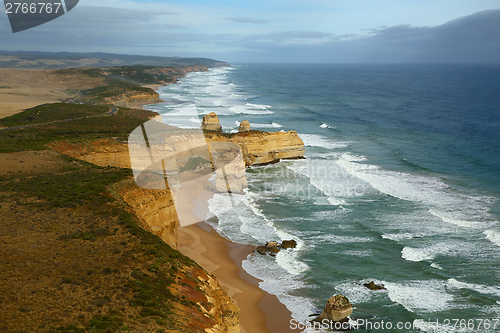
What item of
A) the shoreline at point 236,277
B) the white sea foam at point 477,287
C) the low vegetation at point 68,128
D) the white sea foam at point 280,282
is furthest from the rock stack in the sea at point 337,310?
the low vegetation at point 68,128

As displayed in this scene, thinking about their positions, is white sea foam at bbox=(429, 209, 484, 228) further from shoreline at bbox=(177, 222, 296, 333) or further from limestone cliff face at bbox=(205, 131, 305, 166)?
limestone cliff face at bbox=(205, 131, 305, 166)

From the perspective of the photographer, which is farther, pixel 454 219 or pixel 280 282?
pixel 454 219

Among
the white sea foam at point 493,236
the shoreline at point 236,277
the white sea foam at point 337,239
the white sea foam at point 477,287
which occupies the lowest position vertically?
the shoreline at point 236,277

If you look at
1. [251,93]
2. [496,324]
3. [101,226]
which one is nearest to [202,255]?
[101,226]

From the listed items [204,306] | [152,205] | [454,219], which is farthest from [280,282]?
[454,219]

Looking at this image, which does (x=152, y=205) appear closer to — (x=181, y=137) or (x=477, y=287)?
(x=477, y=287)

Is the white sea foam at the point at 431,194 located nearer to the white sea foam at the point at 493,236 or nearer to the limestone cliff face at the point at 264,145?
the white sea foam at the point at 493,236

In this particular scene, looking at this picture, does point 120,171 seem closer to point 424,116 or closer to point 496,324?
point 496,324
